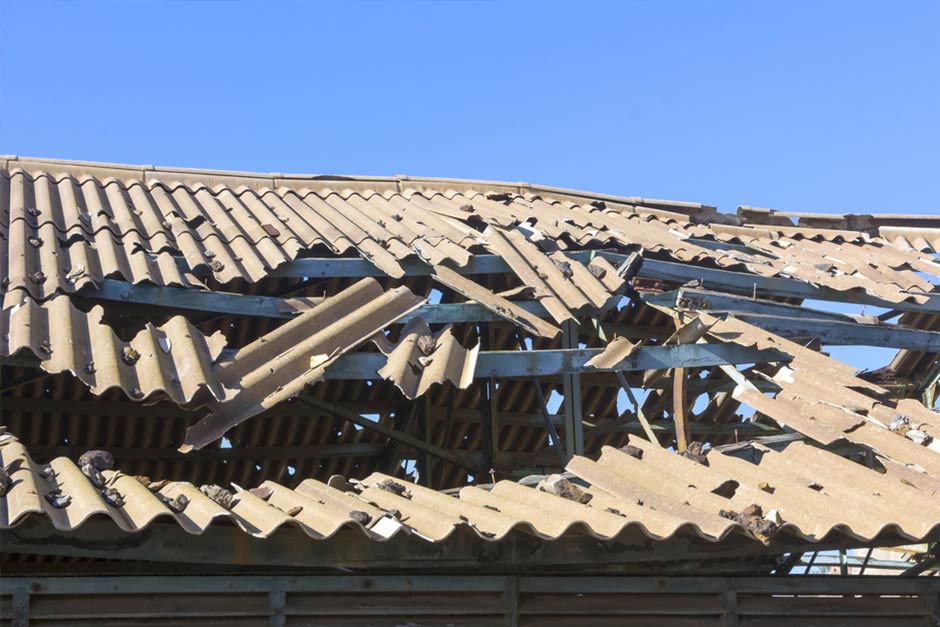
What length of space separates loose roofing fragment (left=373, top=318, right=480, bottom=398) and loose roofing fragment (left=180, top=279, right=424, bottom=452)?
16 centimetres

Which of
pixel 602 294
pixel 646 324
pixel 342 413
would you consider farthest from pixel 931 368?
pixel 342 413

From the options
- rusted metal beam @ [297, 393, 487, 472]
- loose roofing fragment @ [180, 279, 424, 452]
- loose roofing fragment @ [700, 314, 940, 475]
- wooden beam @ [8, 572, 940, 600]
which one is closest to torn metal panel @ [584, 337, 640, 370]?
loose roofing fragment @ [700, 314, 940, 475]

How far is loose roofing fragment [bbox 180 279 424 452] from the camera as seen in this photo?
254 inches

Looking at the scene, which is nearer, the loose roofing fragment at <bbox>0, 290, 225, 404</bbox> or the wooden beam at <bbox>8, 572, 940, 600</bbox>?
the wooden beam at <bbox>8, 572, 940, 600</bbox>

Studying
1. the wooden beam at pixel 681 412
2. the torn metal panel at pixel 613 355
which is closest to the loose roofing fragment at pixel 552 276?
the torn metal panel at pixel 613 355

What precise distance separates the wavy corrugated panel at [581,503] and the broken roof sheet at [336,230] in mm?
2110

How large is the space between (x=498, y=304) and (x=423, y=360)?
1.01 meters

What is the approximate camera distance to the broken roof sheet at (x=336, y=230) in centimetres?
819

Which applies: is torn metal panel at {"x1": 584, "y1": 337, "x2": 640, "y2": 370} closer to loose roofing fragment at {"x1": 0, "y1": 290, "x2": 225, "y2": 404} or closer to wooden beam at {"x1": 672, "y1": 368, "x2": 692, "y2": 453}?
wooden beam at {"x1": 672, "y1": 368, "x2": 692, "y2": 453}

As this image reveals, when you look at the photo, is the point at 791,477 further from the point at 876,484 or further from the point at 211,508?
the point at 211,508

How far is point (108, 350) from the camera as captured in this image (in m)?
6.64

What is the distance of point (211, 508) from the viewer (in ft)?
16.8

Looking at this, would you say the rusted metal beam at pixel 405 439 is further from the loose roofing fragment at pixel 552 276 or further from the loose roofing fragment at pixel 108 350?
the loose roofing fragment at pixel 552 276

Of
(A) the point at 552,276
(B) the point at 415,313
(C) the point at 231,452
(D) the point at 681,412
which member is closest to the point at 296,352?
(B) the point at 415,313
